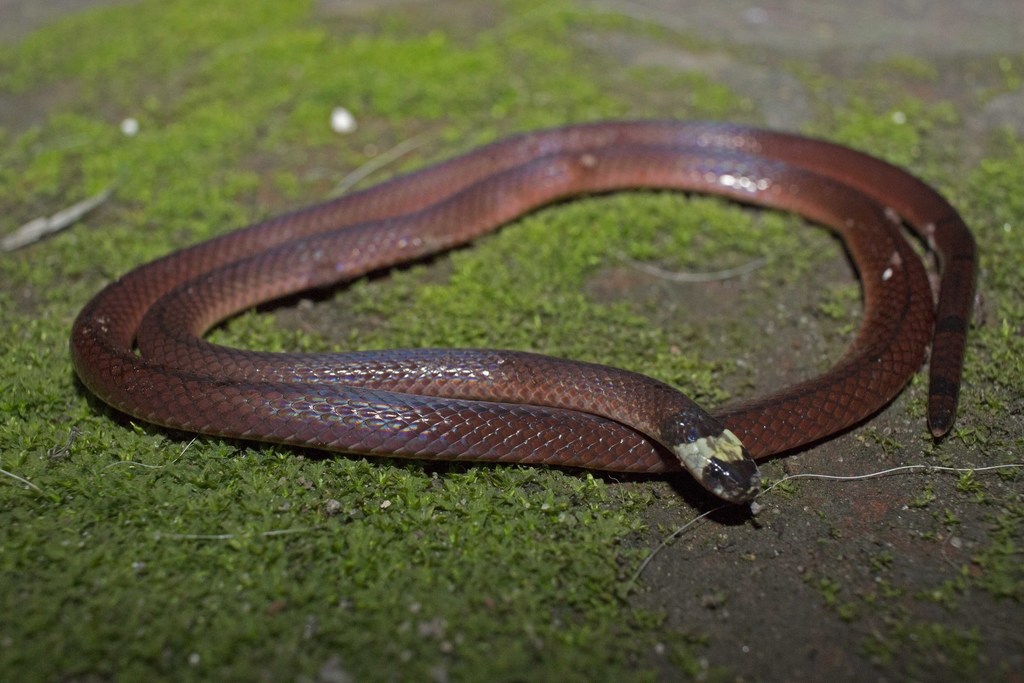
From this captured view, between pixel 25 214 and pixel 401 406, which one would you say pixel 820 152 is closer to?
pixel 401 406

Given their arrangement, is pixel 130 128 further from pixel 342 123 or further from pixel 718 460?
pixel 718 460

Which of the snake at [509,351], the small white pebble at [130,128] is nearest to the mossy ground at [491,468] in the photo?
the small white pebble at [130,128]

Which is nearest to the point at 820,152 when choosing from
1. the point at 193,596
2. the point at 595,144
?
the point at 595,144

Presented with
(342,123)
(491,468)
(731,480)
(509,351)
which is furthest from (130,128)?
(731,480)

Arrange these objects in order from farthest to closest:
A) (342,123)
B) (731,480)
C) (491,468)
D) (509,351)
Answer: (342,123), (509,351), (491,468), (731,480)

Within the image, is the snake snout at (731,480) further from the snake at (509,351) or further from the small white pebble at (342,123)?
the small white pebble at (342,123)
